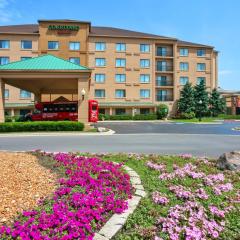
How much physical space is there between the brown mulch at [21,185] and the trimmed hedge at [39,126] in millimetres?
15268

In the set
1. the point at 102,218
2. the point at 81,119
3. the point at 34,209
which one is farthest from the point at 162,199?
the point at 81,119

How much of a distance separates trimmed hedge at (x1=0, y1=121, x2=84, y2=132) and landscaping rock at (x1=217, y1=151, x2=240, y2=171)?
16.6m

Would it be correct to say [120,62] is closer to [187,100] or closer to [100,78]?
[100,78]

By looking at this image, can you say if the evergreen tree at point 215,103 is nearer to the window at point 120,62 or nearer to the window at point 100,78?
the window at point 120,62

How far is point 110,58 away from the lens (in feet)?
192

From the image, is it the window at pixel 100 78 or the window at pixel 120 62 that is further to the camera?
the window at pixel 120 62

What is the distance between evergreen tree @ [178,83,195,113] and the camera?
5888cm

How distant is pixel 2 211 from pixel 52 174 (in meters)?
2.27

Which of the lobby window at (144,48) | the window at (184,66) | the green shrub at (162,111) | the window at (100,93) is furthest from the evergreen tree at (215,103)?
the window at (100,93)

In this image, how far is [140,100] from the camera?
59.7 meters

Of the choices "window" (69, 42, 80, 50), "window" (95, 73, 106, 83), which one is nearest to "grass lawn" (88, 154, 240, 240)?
"window" (95, 73, 106, 83)

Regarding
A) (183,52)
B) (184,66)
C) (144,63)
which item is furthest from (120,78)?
(183,52)

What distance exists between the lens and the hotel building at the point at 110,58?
185 ft

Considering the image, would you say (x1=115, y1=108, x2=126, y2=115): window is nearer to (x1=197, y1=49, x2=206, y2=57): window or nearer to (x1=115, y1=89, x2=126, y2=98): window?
(x1=115, y1=89, x2=126, y2=98): window
